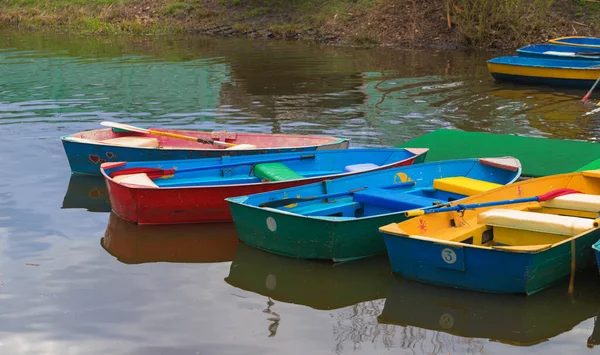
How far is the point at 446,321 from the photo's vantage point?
6.52 metres

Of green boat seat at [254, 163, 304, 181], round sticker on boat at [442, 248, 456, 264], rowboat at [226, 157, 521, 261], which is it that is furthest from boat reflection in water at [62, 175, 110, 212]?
round sticker on boat at [442, 248, 456, 264]

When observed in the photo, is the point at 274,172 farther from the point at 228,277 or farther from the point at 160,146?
the point at 160,146

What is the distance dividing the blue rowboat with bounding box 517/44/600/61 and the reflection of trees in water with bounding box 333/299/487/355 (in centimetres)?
1248

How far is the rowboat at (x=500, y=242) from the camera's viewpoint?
6531 millimetres

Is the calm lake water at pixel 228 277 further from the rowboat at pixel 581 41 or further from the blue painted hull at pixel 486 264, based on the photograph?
the rowboat at pixel 581 41

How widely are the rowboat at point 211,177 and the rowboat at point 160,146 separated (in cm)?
38

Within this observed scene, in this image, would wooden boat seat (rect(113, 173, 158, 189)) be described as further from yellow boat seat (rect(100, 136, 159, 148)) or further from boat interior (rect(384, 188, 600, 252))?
boat interior (rect(384, 188, 600, 252))

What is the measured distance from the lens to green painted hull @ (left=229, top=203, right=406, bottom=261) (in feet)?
24.1

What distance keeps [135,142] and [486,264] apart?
5747 millimetres

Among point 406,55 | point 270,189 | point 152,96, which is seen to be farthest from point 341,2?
point 270,189

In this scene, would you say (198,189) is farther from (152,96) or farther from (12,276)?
(152,96)

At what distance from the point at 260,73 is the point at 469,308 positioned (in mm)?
13903

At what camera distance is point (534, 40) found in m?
22.8

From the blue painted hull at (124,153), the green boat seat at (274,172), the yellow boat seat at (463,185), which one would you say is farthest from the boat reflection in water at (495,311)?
the blue painted hull at (124,153)
